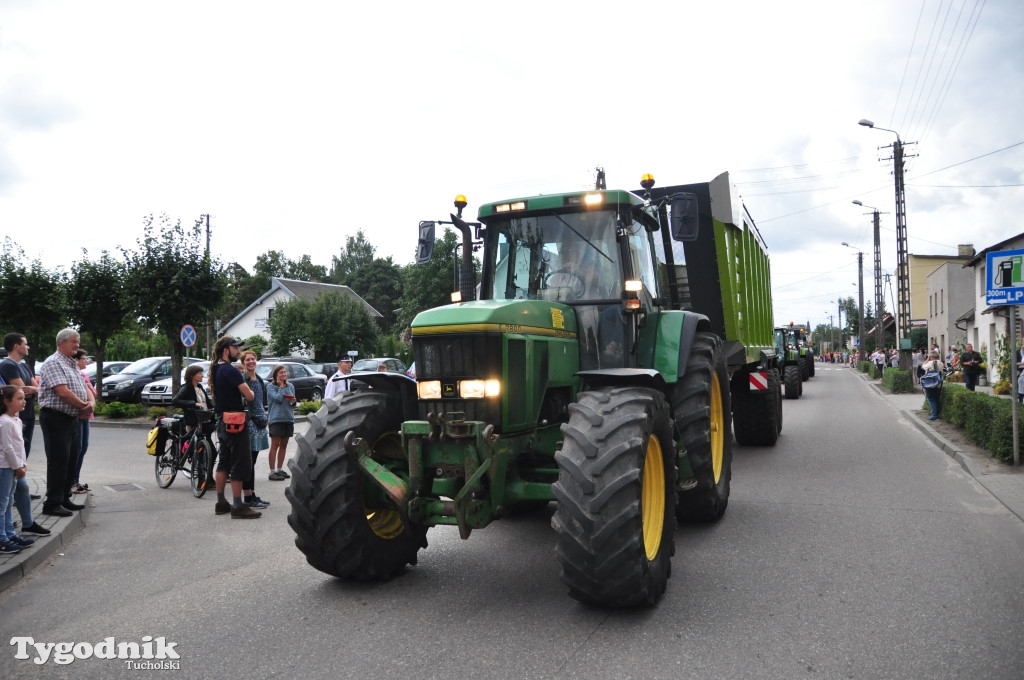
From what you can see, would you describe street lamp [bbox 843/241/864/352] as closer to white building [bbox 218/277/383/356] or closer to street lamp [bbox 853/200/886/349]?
street lamp [bbox 853/200/886/349]

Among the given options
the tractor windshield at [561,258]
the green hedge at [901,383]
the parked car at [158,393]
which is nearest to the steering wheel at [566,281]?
the tractor windshield at [561,258]

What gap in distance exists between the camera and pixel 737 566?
5.59 meters

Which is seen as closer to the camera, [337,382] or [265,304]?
[337,382]

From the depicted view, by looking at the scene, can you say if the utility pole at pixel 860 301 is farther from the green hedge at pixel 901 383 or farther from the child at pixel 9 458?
the child at pixel 9 458

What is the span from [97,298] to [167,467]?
15.1 meters

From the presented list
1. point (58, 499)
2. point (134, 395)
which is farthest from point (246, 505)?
point (134, 395)

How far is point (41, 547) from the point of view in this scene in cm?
652

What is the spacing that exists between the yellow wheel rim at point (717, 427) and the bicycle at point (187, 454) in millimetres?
5878

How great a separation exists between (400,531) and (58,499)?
178 inches

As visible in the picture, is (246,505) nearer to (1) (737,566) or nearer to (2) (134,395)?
(1) (737,566)

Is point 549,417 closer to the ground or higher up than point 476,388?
closer to the ground

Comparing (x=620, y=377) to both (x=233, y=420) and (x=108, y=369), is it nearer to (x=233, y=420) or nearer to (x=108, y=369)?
(x=233, y=420)

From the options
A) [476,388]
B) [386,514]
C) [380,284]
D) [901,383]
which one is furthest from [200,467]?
[380,284]

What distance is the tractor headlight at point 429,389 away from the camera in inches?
197
